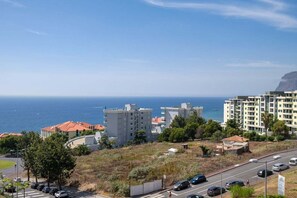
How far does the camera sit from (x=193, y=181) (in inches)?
1761

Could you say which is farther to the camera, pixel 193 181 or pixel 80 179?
pixel 80 179

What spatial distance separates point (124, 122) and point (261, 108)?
147 ft

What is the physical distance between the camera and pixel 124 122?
11350 cm

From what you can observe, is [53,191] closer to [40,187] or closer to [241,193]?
[40,187]

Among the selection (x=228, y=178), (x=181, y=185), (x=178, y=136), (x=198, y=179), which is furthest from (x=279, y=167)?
(x=178, y=136)

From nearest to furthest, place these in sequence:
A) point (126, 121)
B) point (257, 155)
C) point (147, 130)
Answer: point (257, 155)
point (126, 121)
point (147, 130)

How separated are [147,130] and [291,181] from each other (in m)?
86.0

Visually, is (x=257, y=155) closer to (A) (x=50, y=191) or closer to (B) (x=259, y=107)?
(A) (x=50, y=191)

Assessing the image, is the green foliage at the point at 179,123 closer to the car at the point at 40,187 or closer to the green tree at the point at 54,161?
the green tree at the point at 54,161

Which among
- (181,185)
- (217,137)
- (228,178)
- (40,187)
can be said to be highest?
(217,137)

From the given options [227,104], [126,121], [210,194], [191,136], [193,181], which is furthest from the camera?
[227,104]

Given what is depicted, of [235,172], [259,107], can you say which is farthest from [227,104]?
[235,172]

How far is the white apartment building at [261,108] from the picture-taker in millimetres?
105312

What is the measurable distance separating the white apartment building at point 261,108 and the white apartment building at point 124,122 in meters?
33.6
